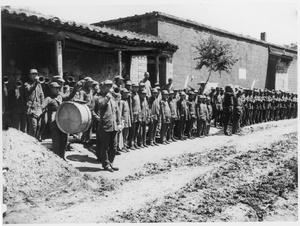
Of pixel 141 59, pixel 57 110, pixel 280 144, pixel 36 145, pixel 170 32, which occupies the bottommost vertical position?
pixel 280 144

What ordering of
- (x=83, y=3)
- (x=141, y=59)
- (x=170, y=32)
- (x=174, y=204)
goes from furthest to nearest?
(x=170, y=32), (x=141, y=59), (x=83, y=3), (x=174, y=204)

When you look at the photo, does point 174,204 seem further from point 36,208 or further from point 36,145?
point 36,145

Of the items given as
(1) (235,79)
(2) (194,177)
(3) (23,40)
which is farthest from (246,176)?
(1) (235,79)

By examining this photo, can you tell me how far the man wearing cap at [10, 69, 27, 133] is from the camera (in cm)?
854

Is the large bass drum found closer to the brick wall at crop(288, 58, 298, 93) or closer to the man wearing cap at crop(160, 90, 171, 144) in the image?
the man wearing cap at crop(160, 90, 171, 144)

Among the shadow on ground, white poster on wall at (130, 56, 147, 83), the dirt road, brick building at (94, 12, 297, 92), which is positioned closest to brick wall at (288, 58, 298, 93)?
brick building at (94, 12, 297, 92)

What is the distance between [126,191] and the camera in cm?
587

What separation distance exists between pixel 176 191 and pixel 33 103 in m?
4.39

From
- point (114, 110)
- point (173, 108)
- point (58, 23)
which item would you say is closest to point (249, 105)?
point (173, 108)

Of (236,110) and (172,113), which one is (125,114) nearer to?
(172,113)

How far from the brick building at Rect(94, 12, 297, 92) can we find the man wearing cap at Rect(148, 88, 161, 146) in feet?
9.53

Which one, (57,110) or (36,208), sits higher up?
(57,110)

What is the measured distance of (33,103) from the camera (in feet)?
27.6

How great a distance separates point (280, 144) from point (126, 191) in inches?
237
